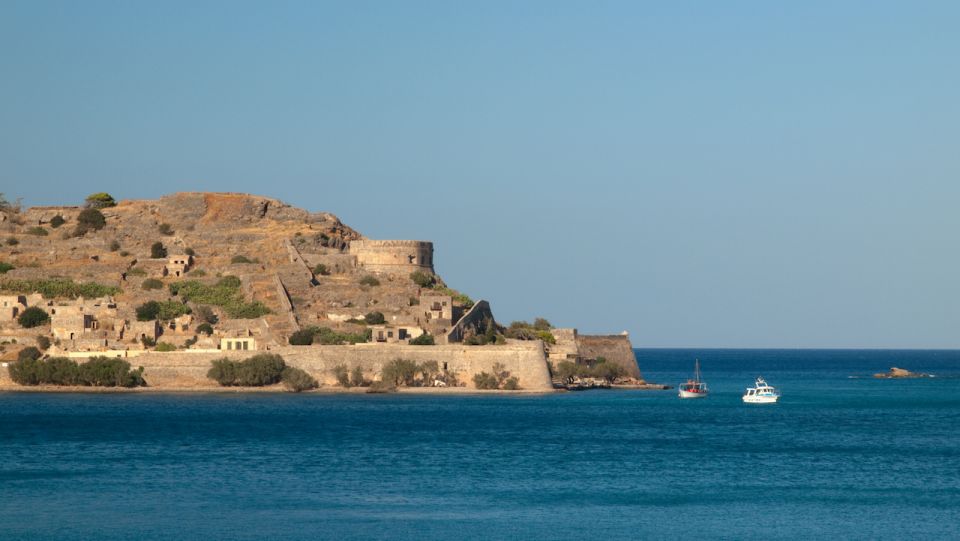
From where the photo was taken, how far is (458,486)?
124ft

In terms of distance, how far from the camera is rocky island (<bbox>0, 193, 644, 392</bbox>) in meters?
68.6

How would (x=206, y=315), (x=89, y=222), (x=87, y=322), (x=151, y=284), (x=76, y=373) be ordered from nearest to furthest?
(x=76, y=373), (x=87, y=322), (x=206, y=315), (x=151, y=284), (x=89, y=222)

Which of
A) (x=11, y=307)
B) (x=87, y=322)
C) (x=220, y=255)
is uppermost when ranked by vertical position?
(x=220, y=255)

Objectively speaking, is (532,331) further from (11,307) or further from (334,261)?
(11,307)

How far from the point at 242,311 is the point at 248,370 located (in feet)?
22.5

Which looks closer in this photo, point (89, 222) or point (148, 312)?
point (148, 312)

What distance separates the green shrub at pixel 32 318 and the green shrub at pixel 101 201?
842 inches

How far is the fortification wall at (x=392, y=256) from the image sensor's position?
8362 cm

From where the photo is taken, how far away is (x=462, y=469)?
4131 centimetres

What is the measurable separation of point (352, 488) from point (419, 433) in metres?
13.2

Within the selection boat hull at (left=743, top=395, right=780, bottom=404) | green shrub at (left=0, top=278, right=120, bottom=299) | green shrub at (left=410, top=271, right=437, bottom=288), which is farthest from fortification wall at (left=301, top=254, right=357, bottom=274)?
boat hull at (left=743, top=395, right=780, bottom=404)

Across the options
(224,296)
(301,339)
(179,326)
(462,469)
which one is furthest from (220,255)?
(462,469)

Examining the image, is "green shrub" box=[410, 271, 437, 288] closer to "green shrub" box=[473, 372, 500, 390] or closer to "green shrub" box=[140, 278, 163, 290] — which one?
"green shrub" box=[140, 278, 163, 290]

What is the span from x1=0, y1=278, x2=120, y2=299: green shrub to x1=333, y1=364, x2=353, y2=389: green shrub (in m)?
15.0
